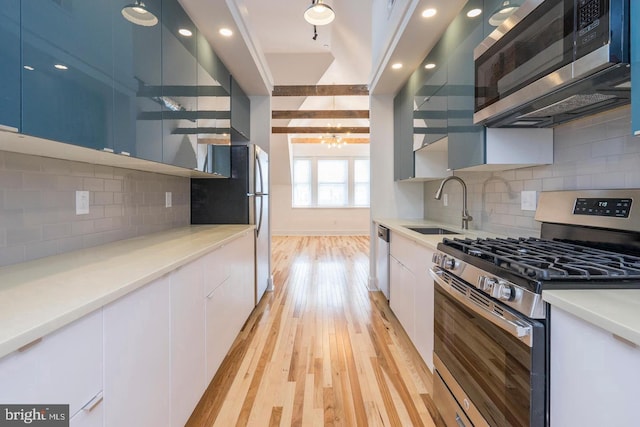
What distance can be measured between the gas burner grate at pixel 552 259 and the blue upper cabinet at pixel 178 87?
161 cm

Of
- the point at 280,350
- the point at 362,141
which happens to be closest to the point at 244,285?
the point at 280,350

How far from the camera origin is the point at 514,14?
135 cm

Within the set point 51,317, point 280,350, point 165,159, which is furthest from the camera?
point 280,350

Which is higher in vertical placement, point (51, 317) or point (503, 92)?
point (503, 92)

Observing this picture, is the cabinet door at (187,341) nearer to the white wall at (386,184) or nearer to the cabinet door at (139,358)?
the cabinet door at (139,358)

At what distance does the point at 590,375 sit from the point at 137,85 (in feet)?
6.31

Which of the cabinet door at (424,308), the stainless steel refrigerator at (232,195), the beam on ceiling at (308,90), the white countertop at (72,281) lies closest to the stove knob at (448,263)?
the cabinet door at (424,308)

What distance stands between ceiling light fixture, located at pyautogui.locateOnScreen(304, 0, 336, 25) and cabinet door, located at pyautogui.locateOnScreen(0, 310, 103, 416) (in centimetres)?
281

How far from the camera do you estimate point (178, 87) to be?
178 cm

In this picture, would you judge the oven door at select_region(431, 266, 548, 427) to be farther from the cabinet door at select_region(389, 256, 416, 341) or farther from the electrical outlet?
the electrical outlet

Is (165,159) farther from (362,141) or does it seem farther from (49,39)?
(362,141)

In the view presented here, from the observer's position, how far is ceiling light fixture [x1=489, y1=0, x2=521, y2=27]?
1436mm

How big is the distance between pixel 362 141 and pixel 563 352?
787 centimetres

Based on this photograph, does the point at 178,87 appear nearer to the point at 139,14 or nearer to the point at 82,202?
the point at 139,14
